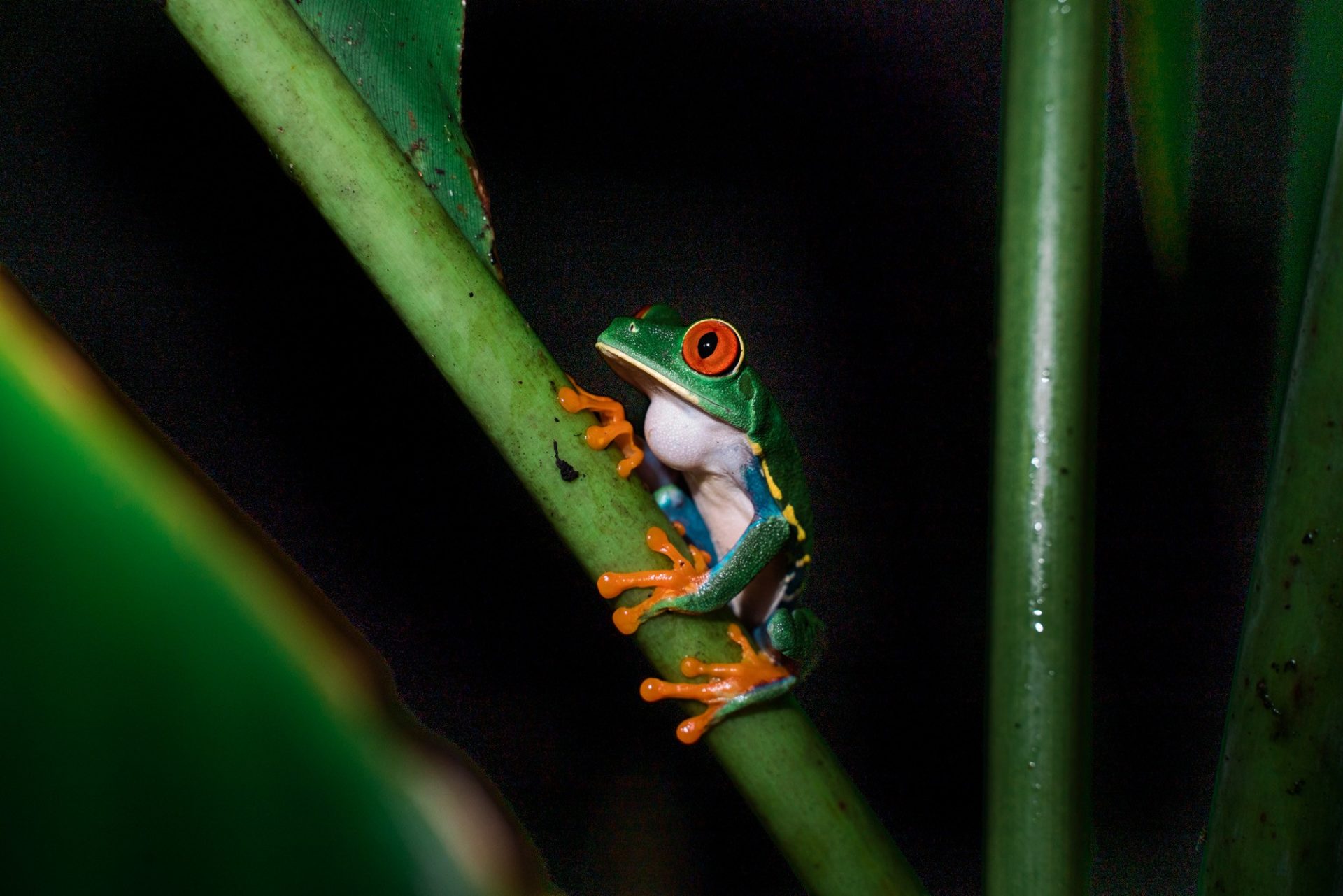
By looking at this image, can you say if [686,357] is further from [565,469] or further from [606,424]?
[565,469]

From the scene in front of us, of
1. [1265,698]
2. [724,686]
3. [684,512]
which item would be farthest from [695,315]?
[1265,698]

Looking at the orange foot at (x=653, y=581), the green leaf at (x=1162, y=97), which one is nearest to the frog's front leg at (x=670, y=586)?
the orange foot at (x=653, y=581)

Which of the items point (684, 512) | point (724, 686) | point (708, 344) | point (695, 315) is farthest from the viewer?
point (695, 315)

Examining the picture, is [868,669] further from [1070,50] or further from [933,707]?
[1070,50]

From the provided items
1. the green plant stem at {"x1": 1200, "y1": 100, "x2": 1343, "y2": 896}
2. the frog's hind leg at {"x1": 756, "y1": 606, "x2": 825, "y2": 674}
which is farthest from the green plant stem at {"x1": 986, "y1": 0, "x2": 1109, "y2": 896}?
the frog's hind leg at {"x1": 756, "y1": 606, "x2": 825, "y2": 674}

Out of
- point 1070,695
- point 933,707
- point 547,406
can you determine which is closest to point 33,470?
point 547,406

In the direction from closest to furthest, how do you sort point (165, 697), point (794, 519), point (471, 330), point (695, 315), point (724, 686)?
1. point (165, 697)
2. point (471, 330)
3. point (724, 686)
4. point (794, 519)
5. point (695, 315)

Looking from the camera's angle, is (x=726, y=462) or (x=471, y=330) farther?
(x=726, y=462)
